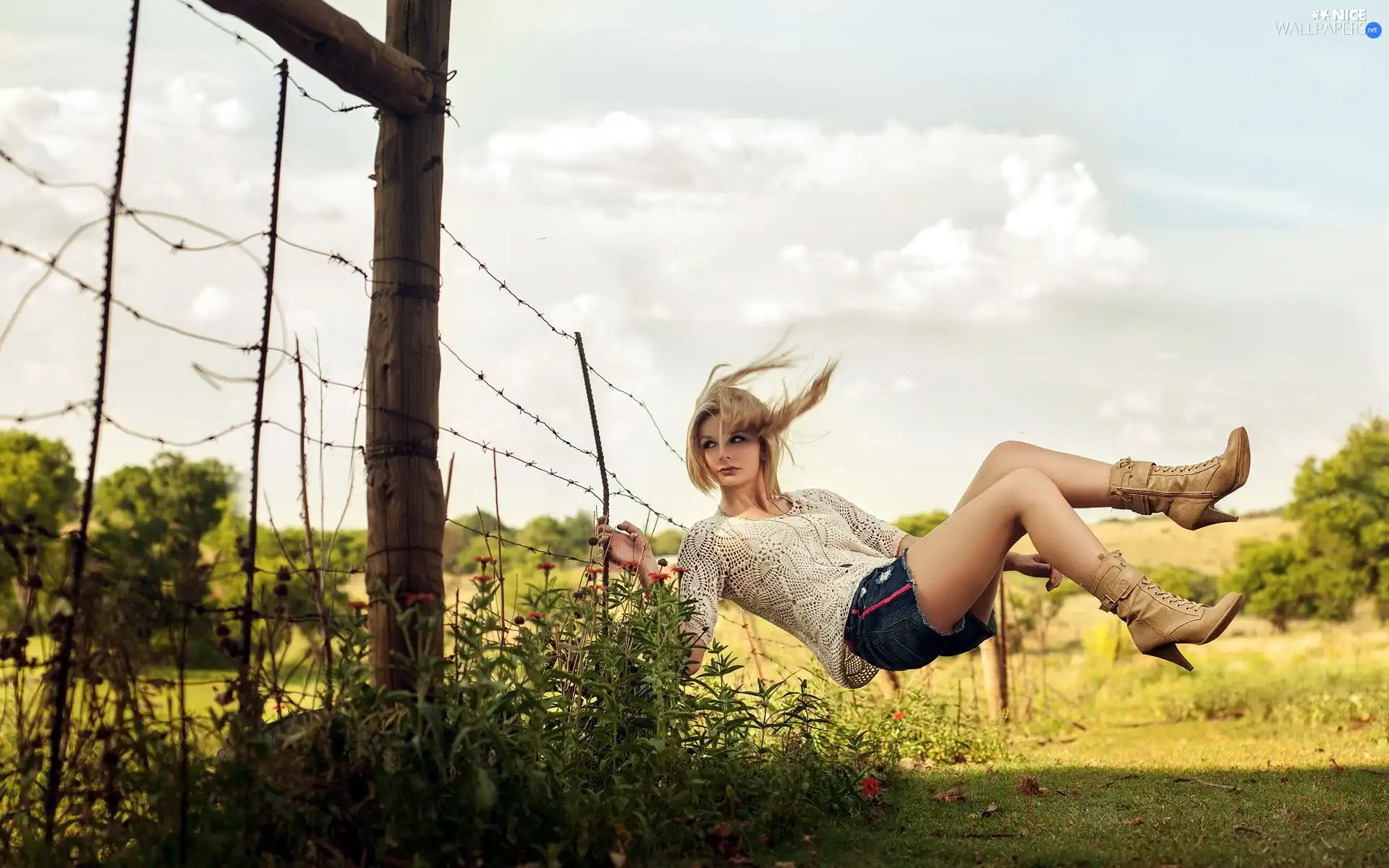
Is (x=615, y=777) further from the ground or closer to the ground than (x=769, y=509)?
closer to the ground

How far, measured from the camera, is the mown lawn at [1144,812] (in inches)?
146

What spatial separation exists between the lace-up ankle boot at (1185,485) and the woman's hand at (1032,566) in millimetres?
439

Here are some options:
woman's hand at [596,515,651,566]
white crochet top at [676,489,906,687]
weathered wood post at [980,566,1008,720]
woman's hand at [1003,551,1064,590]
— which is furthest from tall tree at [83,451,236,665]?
weathered wood post at [980,566,1008,720]

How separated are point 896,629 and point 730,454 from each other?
2.97 ft

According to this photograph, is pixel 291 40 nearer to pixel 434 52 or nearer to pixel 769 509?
pixel 434 52

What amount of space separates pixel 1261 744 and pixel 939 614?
4.15 meters

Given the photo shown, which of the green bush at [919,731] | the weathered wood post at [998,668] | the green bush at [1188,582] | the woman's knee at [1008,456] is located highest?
the green bush at [1188,582]

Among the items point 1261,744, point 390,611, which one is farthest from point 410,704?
point 1261,744

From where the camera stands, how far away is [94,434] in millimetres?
2916

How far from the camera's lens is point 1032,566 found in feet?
14.3

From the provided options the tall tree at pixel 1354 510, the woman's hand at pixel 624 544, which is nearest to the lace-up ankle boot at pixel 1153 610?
the woman's hand at pixel 624 544

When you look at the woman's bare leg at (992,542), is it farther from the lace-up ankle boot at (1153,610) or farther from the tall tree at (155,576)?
the tall tree at (155,576)

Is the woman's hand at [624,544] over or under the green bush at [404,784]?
over

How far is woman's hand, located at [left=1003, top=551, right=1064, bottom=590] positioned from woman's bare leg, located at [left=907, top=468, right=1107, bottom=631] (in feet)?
1.35
